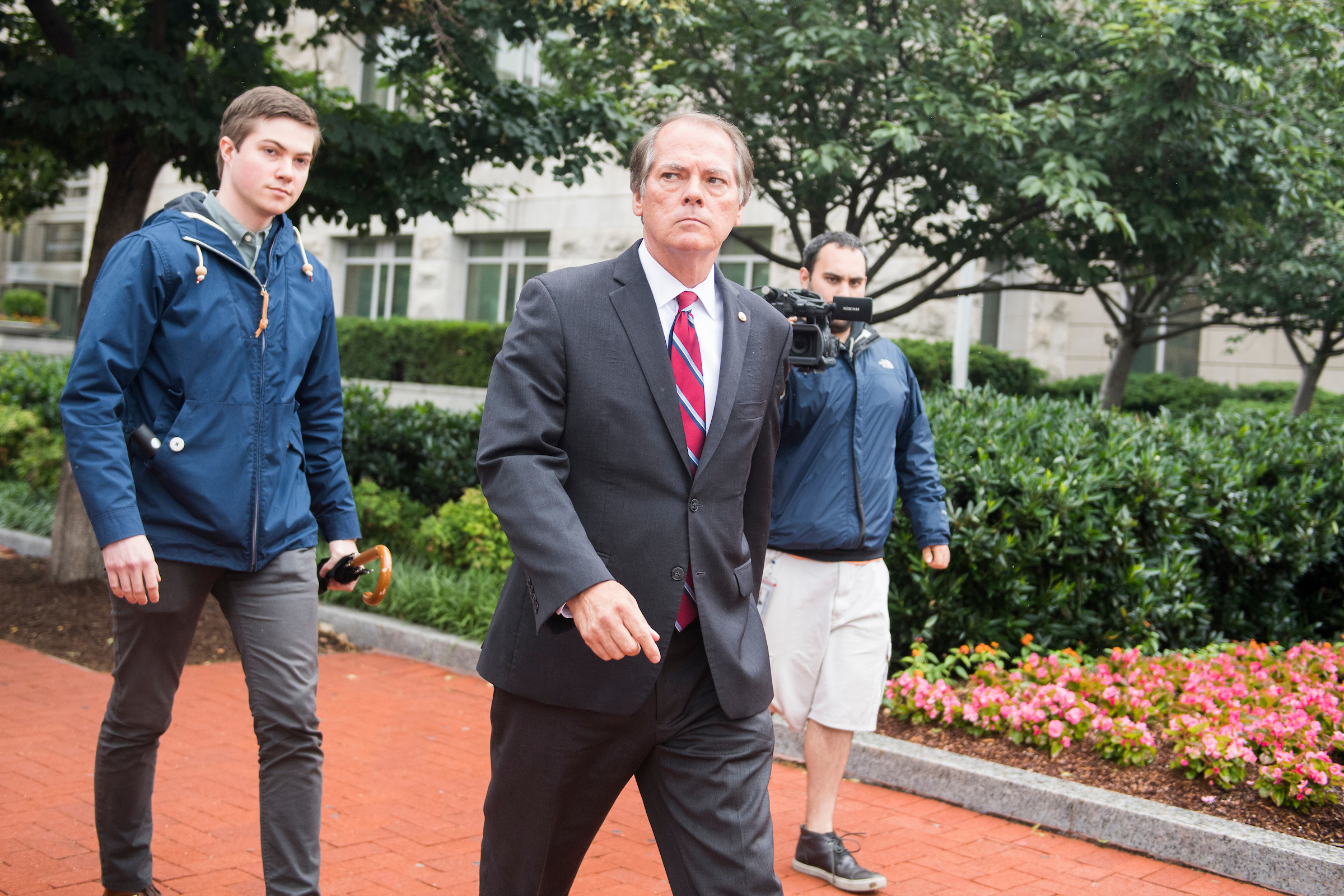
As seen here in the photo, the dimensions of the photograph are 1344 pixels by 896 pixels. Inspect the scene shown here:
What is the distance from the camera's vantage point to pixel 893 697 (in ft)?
17.9

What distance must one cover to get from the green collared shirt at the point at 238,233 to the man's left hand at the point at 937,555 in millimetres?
2484

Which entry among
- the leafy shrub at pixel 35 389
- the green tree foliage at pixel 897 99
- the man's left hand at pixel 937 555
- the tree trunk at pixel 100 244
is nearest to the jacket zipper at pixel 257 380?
the man's left hand at pixel 937 555

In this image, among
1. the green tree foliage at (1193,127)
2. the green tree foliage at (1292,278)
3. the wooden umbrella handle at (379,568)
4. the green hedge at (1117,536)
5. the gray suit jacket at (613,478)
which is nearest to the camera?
the gray suit jacket at (613,478)

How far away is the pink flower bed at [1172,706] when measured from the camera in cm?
439

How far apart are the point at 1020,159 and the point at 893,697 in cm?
466

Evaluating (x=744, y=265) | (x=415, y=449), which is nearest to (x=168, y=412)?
(x=415, y=449)

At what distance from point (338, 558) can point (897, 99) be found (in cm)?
605

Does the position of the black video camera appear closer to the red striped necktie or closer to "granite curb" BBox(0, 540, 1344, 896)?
the red striped necktie

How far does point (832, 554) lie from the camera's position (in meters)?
4.08

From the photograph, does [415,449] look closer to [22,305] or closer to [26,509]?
[26,509]

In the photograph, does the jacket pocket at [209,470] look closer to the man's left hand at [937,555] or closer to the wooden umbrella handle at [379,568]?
the wooden umbrella handle at [379,568]

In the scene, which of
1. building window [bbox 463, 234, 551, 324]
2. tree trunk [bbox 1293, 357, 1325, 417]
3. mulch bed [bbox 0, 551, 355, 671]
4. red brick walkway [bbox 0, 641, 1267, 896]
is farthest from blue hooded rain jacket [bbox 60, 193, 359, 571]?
building window [bbox 463, 234, 551, 324]

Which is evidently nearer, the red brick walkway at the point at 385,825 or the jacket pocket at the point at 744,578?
the jacket pocket at the point at 744,578

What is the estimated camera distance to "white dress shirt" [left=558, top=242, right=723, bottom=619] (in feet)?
8.20
